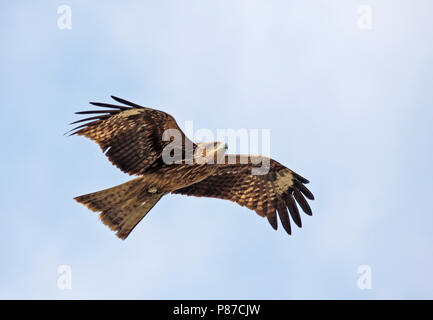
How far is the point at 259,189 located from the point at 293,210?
83 centimetres

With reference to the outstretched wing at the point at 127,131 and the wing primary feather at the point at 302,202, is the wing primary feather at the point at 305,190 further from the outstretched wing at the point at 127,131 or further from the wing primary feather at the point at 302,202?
the outstretched wing at the point at 127,131

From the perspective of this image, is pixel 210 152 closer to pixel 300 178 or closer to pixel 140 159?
pixel 140 159

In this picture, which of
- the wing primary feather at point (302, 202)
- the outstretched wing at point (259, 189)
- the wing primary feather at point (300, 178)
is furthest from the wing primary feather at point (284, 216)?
the wing primary feather at point (300, 178)

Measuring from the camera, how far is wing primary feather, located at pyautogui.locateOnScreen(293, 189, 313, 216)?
11742 millimetres

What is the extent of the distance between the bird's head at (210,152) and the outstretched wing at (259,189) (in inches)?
34.6

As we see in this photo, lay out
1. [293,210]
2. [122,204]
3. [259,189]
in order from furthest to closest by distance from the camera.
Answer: [259,189] → [293,210] → [122,204]

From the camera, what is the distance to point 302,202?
1183cm

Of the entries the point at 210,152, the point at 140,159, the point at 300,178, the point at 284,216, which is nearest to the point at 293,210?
the point at 284,216

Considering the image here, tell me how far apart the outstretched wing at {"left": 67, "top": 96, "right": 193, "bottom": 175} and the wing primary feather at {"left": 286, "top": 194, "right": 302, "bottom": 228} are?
101 inches

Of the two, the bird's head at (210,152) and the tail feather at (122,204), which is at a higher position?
the bird's head at (210,152)

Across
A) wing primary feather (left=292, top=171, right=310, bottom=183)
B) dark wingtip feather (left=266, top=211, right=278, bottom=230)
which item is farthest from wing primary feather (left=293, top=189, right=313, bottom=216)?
dark wingtip feather (left=266, top=211, right=278, bottom=230)

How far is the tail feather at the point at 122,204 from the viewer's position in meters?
10.5

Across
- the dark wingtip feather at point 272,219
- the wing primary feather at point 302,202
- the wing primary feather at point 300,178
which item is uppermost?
the wing primary feather at point 300,178
